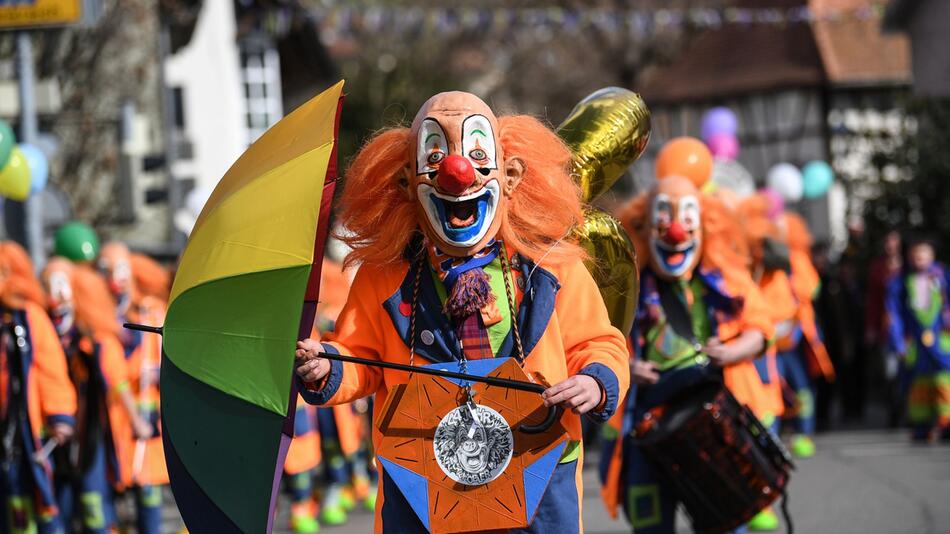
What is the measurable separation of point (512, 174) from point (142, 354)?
4.79m

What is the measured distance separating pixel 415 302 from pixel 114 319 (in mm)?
4186

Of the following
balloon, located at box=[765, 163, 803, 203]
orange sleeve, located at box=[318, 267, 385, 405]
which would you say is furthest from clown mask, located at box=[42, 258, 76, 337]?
balloon, located at box=[765, 163, 803, 203]

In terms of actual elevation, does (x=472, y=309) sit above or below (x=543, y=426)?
above

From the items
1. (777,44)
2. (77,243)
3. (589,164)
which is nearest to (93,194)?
(77,243)

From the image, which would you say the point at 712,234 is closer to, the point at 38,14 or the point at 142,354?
the point at 142,354

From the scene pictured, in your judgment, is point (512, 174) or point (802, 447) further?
point (802, 447)

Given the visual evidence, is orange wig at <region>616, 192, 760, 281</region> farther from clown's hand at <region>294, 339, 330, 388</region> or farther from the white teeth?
clown's hand at <region>294, 339, 330, 388</region>

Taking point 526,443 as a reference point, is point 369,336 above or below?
above

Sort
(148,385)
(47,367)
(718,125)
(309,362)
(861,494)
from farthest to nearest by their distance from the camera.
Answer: (718,125) < (861,494) < (148,385) < (47,367) < (309,362)

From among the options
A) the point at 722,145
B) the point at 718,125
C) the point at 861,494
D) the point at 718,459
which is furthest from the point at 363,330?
the point at 718,125

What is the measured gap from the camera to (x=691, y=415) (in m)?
6.10

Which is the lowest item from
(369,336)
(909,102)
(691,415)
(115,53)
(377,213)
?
(691,415)

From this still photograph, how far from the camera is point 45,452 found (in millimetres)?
7648

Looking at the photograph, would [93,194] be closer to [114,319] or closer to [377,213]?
[114,319]
